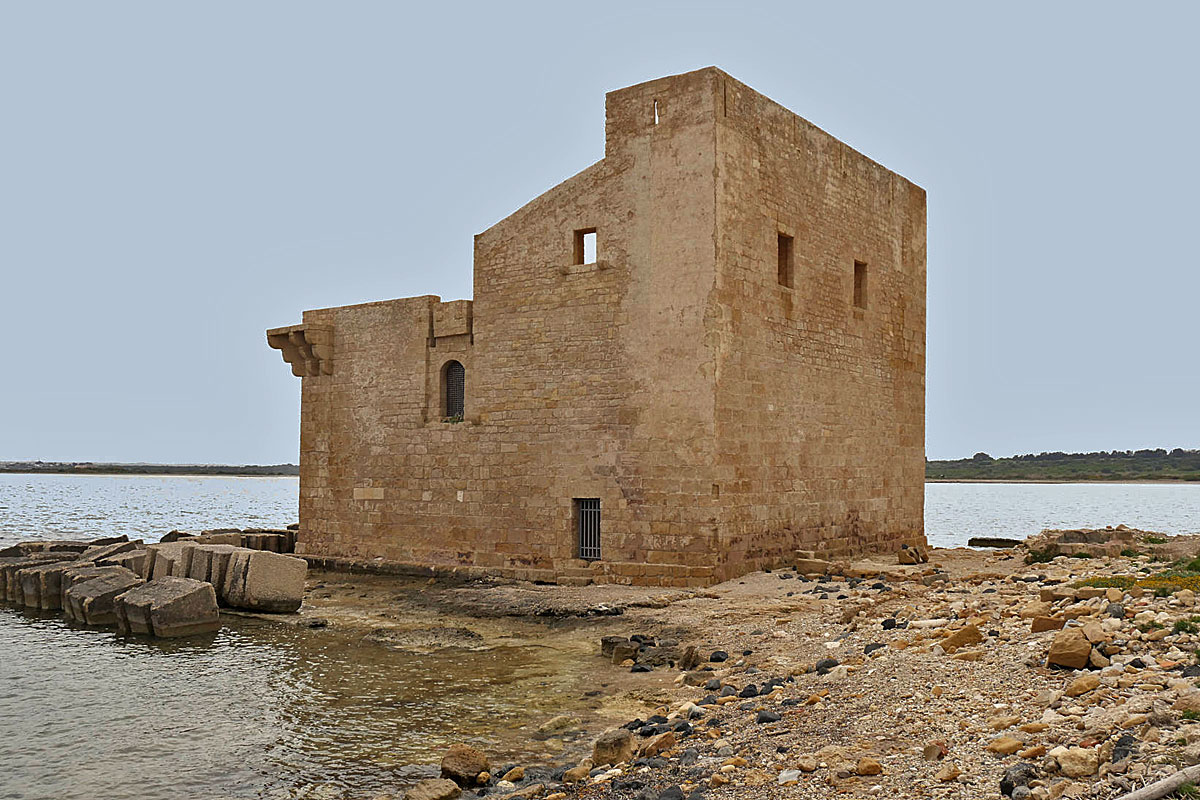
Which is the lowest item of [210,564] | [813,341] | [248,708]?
[248,708]

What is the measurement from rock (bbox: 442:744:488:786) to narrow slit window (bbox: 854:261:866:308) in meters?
12.5

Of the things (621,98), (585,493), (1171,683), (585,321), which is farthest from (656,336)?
(1171,683)

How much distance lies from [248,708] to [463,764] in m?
3.16

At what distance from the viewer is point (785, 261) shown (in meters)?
15.6

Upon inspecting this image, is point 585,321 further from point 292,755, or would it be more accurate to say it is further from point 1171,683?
point 1171,683

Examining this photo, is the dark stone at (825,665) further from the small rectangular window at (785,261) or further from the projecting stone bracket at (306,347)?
the projecting stone bracket at (306,347)

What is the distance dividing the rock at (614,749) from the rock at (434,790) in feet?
3.09

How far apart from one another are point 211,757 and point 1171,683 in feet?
21.5

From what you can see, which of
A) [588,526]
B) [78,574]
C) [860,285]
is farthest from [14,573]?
[860,285]

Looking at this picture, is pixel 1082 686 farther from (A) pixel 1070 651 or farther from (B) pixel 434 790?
(B) pixel 434 790

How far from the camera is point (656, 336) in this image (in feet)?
46.6

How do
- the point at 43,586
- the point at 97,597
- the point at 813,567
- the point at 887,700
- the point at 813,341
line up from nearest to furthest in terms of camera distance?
the point at 887,700
the point at 97,597
the point at 813,567
the point at 43,586
the point at 813,341

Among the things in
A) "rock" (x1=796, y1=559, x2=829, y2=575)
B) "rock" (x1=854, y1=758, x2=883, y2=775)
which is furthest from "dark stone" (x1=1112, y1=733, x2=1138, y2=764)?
"rock" (x1=796, y1=559, x2=829, y2=575)

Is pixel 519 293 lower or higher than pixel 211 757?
higher
